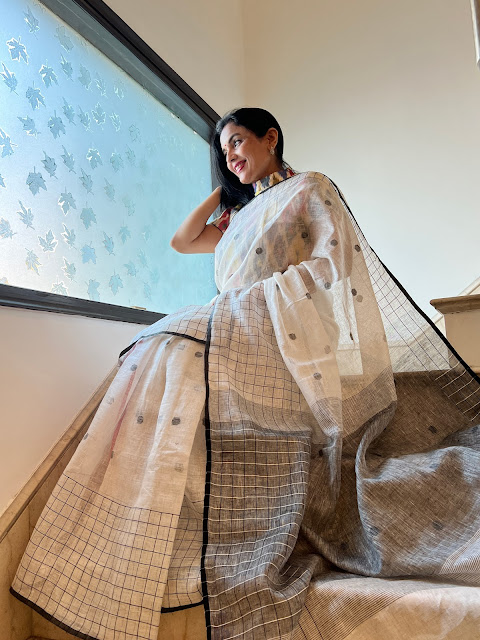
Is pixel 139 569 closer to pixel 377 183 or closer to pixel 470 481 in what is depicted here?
pixel 470 481

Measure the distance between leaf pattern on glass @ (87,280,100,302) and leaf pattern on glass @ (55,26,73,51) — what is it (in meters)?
0.73

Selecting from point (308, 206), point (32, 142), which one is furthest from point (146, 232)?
point (308, 206)

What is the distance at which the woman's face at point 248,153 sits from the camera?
5.13 feet

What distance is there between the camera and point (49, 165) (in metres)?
1.37

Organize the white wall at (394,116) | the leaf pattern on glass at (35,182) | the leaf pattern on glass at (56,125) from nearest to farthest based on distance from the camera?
the leaf pattern on glass at (35,182) < the leaf pattern on glass at (56,125) < the white wall at (394,116)

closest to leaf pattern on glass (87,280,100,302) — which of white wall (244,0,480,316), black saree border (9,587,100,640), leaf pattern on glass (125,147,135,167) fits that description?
leaf pattern on glass (125,147,135,167)

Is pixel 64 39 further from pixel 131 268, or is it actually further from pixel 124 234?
pixel 131 268

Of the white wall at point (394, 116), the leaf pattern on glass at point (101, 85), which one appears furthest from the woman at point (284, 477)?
the white wall at point (394, 116)

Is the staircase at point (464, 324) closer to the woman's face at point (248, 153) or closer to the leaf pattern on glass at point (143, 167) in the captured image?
the woman's face at point (248, 153)

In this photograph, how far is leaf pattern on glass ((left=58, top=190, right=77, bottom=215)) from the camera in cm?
141

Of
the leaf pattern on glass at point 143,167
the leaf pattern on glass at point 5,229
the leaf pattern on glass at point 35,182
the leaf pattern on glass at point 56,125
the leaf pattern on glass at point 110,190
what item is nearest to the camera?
the leaf pattern on glass at point 5,229

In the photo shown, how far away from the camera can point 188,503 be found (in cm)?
85

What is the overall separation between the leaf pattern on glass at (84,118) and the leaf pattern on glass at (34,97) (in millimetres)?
166

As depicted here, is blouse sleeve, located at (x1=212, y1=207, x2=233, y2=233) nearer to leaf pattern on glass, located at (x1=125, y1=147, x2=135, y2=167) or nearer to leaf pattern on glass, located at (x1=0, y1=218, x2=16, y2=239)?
leaf pattern on glass, located at (x1=125, y1=147, x2=135, y2=167)
